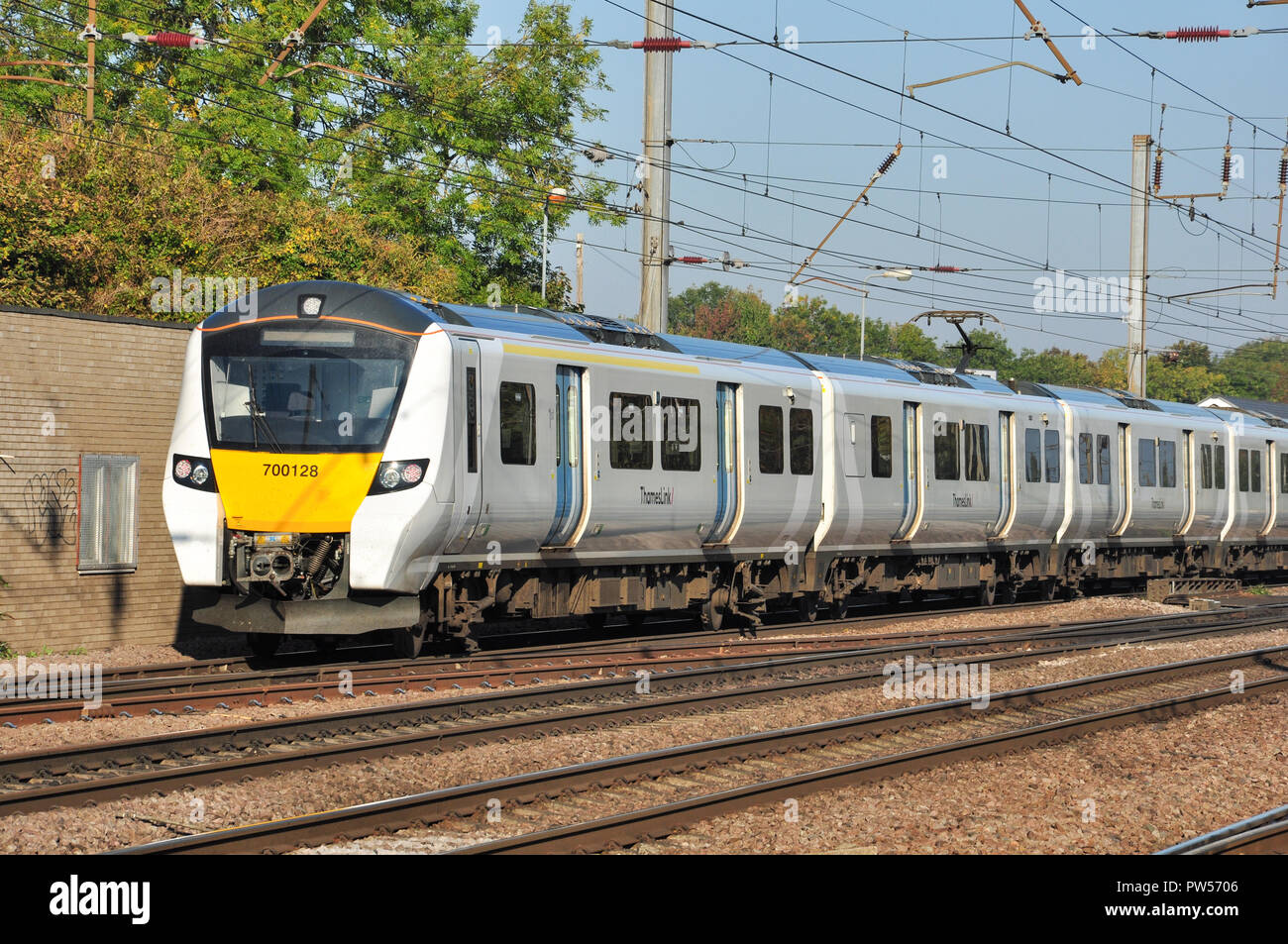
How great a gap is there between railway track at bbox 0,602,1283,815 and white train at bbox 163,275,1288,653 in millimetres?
1953

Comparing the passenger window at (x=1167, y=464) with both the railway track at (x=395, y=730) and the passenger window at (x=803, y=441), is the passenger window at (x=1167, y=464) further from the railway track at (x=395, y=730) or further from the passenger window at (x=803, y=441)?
the railway track at (x=395, y=730)

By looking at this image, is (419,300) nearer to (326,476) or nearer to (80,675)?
(326,476)

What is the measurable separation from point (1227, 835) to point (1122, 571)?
1949 cm

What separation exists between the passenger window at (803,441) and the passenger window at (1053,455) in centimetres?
683

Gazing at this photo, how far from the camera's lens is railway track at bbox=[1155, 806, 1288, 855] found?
7.18 meters

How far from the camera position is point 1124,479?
25.4m

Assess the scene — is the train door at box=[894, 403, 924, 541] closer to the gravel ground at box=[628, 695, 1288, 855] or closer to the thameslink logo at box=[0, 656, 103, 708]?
the gravel ground at box=[628, 695, 1288, 855]

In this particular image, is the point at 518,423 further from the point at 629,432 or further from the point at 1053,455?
the point at 1053,455

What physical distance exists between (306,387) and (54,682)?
3.44 metres

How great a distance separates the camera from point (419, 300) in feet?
44.3

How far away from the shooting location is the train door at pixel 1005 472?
22078mm
